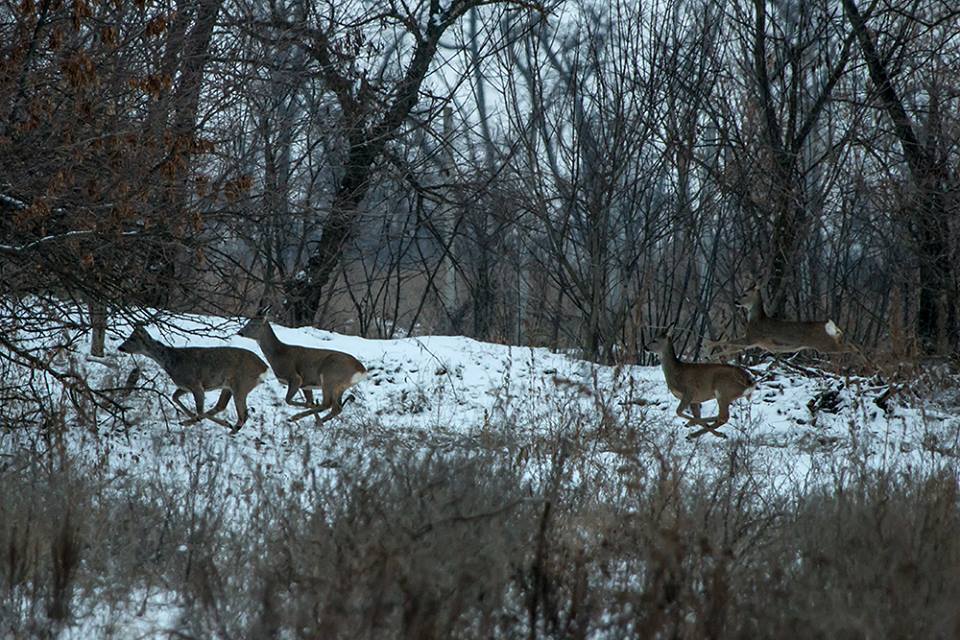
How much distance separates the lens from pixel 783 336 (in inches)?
540

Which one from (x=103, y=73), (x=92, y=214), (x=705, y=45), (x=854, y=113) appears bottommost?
(x=92, y=214)

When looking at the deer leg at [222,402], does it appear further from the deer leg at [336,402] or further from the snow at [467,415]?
the deer leg at [336,402]

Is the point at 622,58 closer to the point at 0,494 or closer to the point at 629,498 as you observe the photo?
the point at 629,498

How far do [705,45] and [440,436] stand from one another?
9460 mm

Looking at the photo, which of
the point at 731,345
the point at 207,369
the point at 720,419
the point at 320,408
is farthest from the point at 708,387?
the point at 207,369

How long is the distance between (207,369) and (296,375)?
3.97 feet

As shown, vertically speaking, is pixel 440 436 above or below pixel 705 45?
below

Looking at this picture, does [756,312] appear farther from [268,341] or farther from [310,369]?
[268,341]

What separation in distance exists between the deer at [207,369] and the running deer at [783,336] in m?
5.84

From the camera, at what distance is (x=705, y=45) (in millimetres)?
17047

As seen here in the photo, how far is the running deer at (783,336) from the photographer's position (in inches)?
533

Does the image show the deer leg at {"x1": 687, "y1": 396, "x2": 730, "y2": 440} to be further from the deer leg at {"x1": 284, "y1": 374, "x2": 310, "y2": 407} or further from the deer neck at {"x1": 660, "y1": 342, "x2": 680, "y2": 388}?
the deer leg at {"x1": 284, "y1": 374, "x2": 310, "y2": 407}

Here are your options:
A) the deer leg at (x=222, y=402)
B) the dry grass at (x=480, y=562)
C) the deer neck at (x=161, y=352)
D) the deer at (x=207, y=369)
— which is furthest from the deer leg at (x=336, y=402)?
the dry grass at (x=480, y=562)

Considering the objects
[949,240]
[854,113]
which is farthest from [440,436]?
[854,113]
